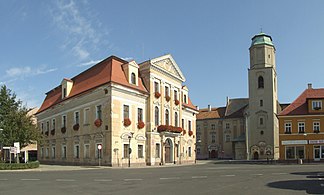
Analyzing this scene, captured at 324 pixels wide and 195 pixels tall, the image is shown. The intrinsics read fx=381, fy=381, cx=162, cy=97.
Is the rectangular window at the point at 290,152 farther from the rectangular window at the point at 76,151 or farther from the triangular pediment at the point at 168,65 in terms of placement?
the rectangular window at the point at 76,151

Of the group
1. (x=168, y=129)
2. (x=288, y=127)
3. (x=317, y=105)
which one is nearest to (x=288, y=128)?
(x=288, y=127)

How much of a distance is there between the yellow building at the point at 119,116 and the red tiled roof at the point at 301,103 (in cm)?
1833

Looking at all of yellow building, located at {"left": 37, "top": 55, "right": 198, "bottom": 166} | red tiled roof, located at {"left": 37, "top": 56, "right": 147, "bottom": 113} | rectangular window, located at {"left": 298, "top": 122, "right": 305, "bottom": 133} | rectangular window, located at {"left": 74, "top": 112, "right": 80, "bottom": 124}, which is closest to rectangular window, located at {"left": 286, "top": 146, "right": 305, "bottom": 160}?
rectangular window, located at {"left": 298, "top": 122, "right": 305, "bottom": 133}

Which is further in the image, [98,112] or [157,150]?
[157,150]

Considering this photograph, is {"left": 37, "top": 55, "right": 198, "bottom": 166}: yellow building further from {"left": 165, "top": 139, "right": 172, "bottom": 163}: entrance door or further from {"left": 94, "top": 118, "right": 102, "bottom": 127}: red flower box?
{"left": 165, "top": 139, "right": 172, "bottom": 163}: entrance door

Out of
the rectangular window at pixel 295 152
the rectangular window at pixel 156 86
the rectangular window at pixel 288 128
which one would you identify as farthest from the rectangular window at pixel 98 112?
the rectangular window at pixel 295 152

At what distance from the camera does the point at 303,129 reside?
202 feet

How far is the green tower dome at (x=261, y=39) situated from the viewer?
83.0 metres

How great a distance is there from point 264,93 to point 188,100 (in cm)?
2344

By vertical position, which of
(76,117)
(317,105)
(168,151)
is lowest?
(168,151)

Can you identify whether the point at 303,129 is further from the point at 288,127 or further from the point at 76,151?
the point at 76,151

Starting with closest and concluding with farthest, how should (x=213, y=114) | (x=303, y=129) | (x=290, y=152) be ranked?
(x=303, y=129)
(x=290, y=152)
(x=213, y=114)

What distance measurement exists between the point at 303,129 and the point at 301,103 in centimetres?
430

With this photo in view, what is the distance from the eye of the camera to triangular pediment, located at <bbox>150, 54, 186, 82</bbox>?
5015cm
